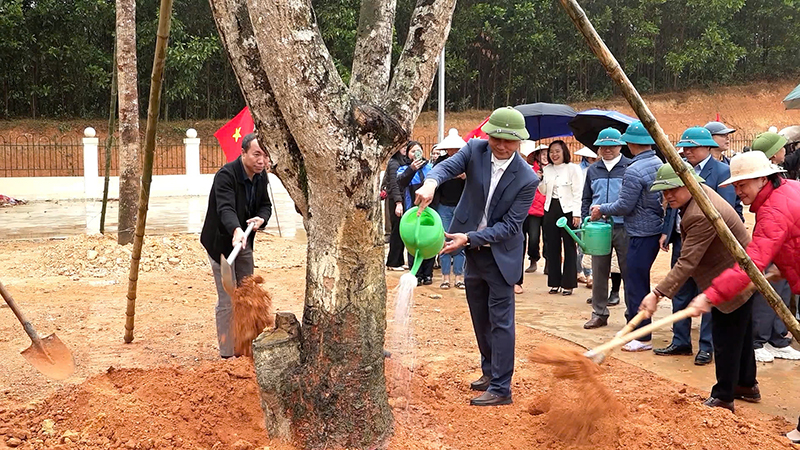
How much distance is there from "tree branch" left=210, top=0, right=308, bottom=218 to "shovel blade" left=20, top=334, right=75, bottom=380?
2306mm

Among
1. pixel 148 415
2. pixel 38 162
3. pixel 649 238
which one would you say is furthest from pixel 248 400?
pixel 38 162

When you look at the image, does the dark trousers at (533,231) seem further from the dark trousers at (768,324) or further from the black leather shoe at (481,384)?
the black leather shoe at (481,384)

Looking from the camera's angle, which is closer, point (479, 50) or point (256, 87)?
point (256, 87)

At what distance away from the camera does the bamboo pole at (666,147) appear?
3695mm

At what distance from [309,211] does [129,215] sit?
7.76 metres

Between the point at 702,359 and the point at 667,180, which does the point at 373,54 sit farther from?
the point at 702,359

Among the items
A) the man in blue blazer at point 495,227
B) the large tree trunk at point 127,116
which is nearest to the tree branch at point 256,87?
the man in blue blazer at point 495,227

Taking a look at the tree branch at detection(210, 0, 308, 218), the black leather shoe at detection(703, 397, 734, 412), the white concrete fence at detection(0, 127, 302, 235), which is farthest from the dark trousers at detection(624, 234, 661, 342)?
the white concrete fence at detection(0, 127, 302, 235)

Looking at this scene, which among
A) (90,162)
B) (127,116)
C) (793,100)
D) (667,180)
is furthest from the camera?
(90,162)

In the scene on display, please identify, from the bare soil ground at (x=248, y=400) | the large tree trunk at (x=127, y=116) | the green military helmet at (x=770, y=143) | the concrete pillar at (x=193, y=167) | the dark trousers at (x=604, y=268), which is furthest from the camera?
the concrete pillar at (x=193, y=167)

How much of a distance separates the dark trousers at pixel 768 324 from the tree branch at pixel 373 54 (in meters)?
3.80

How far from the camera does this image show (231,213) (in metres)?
5.67

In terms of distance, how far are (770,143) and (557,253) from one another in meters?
3.44

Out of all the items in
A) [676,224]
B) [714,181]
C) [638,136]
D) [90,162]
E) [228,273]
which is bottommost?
[228,273]
